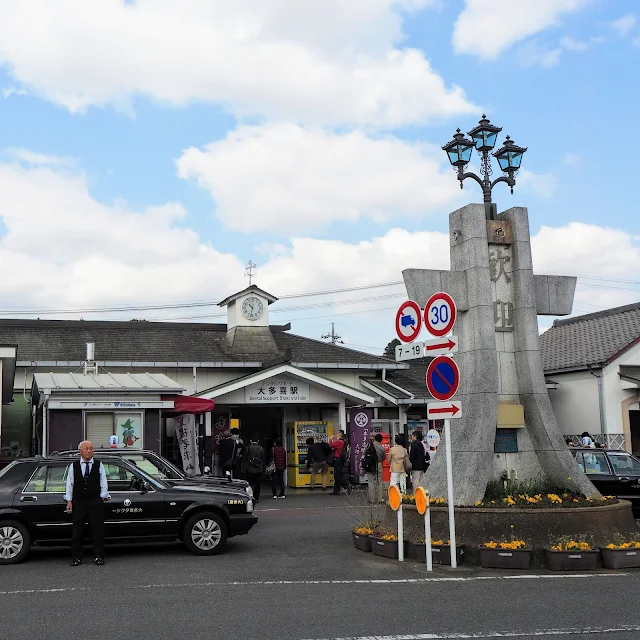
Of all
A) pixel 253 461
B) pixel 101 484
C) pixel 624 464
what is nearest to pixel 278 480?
pixel 253 461

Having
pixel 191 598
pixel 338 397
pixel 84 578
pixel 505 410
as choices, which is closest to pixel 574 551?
pixel 505 410

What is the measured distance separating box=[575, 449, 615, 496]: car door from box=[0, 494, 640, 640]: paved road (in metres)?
6.59

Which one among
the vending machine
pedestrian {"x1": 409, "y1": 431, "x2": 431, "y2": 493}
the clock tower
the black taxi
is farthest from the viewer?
the clock tower

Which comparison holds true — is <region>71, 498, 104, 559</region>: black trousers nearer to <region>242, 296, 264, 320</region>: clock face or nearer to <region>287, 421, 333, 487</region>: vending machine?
<region>287, 421, 333, 487</region>: vending machine

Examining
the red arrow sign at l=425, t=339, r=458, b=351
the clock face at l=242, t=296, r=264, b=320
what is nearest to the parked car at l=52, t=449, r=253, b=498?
the red arrow sign at l=425, t=339, r=458, b=351

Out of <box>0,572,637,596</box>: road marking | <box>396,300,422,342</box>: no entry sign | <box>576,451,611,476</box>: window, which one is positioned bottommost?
<box>0,572,637,596</box>: road marking

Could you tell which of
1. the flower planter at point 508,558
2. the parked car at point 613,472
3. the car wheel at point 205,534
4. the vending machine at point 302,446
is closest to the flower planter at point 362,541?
the car wheel at point 205,534

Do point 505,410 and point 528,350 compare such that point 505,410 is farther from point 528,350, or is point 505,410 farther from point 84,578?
point 84,578

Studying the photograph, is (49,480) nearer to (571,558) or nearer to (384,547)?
(384,547)

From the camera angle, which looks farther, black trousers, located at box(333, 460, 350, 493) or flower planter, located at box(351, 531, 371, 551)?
black trousers, located at box(333, 460, 350, 493)

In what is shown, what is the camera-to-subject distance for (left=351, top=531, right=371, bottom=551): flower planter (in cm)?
1234

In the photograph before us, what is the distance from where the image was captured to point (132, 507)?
40.0ft

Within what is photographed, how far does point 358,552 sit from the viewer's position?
12.4m

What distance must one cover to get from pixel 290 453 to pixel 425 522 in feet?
52.1
